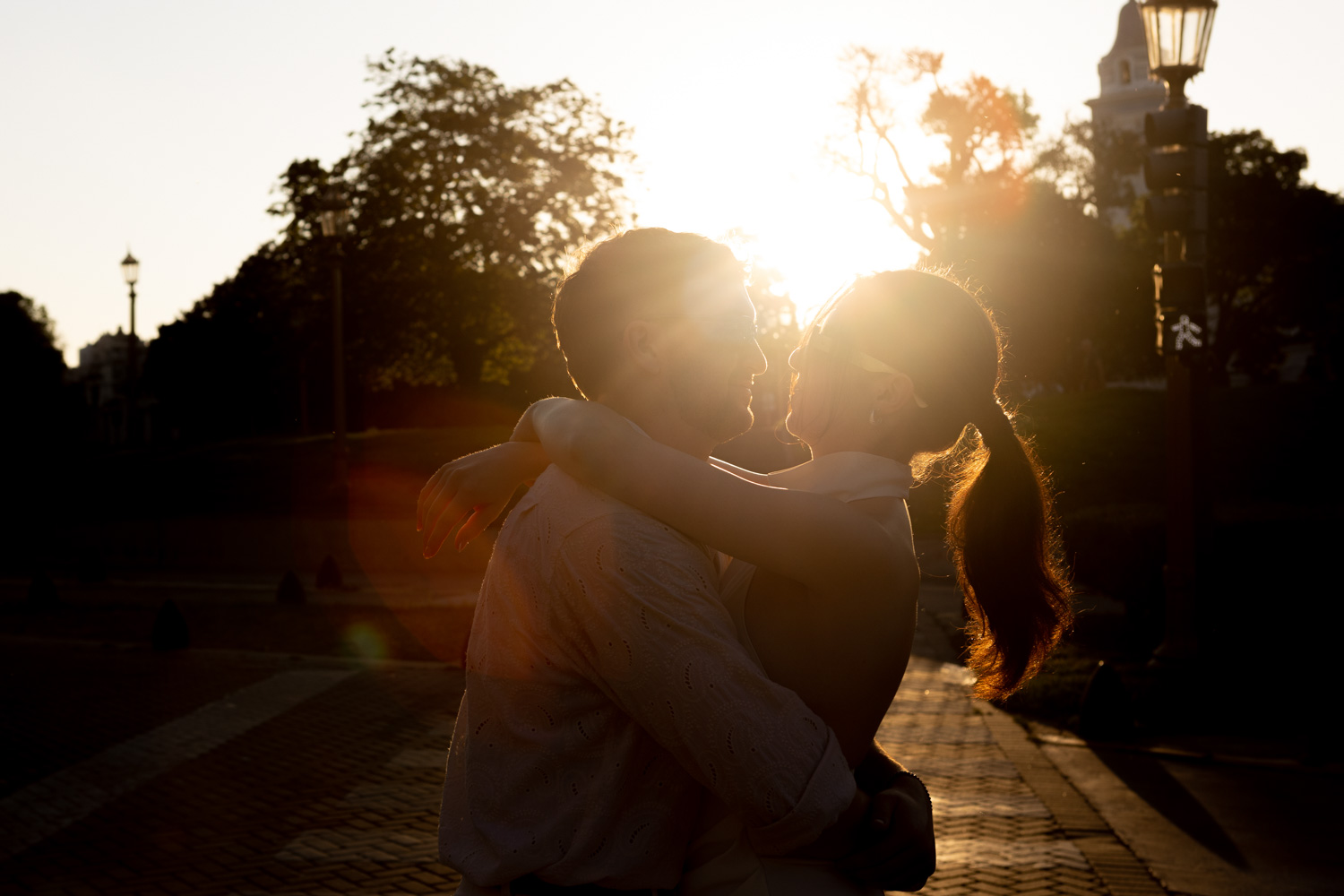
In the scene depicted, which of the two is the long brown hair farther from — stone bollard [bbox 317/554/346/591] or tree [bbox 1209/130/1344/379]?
tree [bbox 1209/130/1344/379]

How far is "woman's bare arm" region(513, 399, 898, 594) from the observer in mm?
1872

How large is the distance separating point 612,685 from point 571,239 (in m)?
32.4

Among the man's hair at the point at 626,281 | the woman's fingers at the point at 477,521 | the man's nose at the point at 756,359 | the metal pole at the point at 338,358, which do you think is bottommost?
the woman's fingers at the point at 477,521

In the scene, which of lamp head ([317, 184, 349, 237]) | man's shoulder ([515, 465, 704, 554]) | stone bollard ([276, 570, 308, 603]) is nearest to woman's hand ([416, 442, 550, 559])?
man's shoulder ([515, 465, 704, 554])

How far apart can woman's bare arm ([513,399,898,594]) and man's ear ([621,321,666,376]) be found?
0.16 m

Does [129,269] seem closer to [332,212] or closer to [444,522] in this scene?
[332,212]

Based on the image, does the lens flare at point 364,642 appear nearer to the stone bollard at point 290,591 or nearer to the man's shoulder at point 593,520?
the stone bollard at point 290,591

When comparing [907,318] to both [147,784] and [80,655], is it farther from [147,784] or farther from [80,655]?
[80,655]

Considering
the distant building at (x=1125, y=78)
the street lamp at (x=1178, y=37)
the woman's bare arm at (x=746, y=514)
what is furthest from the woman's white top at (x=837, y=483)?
the distant building at (x=1125, y=78)

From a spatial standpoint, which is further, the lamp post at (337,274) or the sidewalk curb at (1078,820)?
the lamp post at (337,274)

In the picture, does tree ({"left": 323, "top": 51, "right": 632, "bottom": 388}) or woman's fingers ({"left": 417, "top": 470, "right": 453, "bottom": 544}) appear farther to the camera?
tree ({"left": 323, "top": 51, "right": 632, "bottom": 388})

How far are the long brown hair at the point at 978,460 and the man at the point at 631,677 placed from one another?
0.25m

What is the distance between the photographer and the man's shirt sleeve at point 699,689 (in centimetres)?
178

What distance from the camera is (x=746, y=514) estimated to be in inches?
73.9
